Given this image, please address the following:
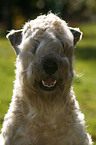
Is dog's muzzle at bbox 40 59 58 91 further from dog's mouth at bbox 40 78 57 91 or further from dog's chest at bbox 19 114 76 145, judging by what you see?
dog's chest at bbox 19 114 76 145

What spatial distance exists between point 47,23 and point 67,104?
41.6 inches

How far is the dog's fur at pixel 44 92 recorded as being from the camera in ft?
11.7

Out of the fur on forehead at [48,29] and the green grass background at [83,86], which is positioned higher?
the green grass background at [83,86]

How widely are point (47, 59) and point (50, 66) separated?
0.35ft

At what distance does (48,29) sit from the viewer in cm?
372

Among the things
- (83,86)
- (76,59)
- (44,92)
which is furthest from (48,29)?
(76,59)

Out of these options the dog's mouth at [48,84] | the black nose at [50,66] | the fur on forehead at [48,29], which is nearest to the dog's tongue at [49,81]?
the dog's mouth at [48,84]

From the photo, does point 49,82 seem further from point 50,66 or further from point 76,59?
point 76,59

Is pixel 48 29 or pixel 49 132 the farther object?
pixel 49 132

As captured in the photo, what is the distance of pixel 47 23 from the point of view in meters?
3.80

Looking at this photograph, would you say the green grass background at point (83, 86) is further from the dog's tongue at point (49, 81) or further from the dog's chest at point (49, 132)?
→ the dog's chest at point (49, 132)

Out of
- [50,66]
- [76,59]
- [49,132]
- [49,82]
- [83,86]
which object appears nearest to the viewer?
[50,66]

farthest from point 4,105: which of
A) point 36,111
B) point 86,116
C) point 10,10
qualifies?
point 10,10

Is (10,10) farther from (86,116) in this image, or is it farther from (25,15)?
(86,116)
